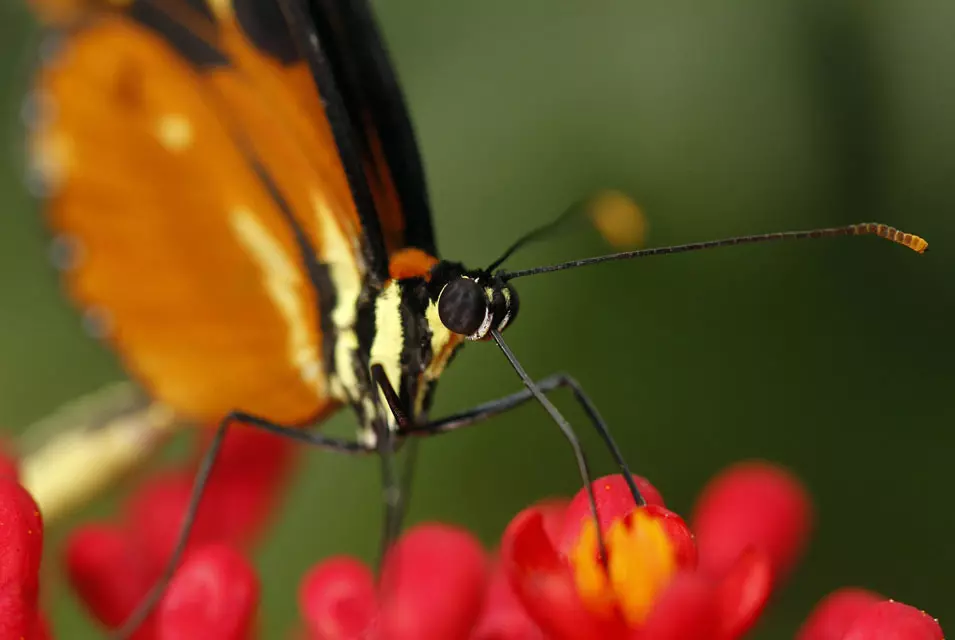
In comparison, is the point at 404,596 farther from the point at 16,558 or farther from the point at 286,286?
the point at 286,286

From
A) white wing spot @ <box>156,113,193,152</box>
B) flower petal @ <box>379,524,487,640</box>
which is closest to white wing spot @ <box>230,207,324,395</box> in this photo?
white wing spot @ <box>156,113,193,152</box>

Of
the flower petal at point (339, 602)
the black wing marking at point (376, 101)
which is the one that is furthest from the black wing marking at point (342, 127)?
the flower petal at point (339, 602)

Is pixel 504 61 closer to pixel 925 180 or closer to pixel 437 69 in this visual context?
pixel 437 69

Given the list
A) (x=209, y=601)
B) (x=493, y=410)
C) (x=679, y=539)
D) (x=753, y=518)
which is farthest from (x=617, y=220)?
(x=209, y=601)

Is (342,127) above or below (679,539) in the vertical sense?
above

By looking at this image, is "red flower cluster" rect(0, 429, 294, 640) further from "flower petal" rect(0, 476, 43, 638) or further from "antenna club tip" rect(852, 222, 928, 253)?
"antenna club tip" rect(852, 222, 928, 253)

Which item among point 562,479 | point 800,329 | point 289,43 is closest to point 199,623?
point 289,43
